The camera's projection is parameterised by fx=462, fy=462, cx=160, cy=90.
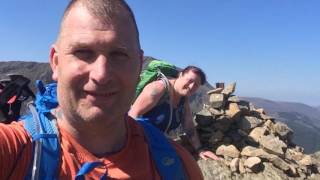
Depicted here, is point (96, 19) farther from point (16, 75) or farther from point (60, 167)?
point (16, 75)

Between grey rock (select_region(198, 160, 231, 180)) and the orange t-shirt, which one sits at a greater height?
the orange t-shirt

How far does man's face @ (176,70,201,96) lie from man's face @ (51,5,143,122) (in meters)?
5.62

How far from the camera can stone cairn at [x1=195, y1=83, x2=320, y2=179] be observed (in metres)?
9.55

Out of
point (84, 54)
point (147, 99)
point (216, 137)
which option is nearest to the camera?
point (84, 54)

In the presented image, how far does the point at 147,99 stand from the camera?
777 centimetres

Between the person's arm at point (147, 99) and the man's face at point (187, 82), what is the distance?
25.4 inches

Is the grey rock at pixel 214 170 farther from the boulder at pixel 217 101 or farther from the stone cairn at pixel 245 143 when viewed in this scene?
the boulder at pixel 217 101

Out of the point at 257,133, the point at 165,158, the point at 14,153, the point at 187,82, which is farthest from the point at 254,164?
the point at 14,153

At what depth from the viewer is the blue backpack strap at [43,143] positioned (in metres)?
2.55

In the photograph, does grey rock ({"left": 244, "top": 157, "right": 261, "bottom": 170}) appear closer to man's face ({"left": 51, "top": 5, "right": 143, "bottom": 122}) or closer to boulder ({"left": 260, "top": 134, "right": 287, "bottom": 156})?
boulder ({"left": 260, "top": 134, "right": 287, "bottom": 156})

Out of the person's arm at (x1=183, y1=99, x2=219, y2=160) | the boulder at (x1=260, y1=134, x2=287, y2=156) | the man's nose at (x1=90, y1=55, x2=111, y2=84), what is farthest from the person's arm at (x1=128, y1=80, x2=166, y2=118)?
the man's nose at (x1=90, y1=55, x2=111, y2=84)

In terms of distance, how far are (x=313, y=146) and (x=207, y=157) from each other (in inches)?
4327

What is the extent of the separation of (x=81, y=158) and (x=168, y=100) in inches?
216

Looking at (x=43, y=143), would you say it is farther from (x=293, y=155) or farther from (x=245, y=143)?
(x=293, y=155)
